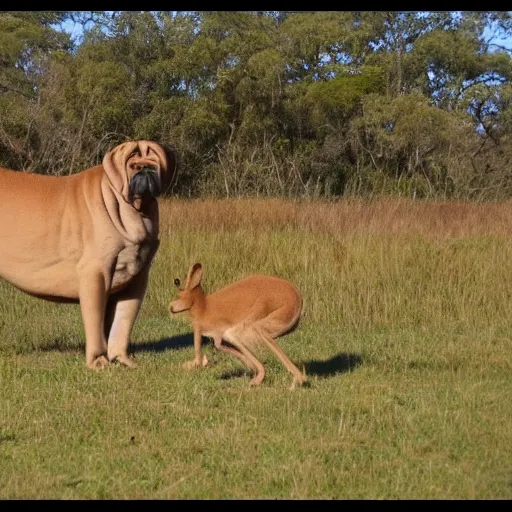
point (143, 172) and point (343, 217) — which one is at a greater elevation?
point (143, 172)

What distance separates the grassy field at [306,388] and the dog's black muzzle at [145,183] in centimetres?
134

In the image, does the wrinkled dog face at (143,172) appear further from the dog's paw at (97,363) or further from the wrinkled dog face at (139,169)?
the dog's paw at (97,363)

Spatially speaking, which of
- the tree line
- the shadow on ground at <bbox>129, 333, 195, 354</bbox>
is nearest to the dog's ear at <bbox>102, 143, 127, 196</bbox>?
the shadow on ground at <bbox>129, 333, 195, 354</bbox>

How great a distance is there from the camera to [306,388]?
7086 millimetres

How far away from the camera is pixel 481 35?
39125 millimetres

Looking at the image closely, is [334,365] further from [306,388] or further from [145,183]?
[145,183]

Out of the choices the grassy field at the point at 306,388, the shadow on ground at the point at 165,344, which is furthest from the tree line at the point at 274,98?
the shadow on ground at the point at 165,344

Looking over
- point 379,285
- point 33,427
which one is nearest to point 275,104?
point 379,285

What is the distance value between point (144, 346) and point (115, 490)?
4.57 metres

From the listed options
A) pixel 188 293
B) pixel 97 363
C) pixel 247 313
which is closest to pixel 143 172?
pixel 188 293

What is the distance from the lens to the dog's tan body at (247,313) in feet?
23.2

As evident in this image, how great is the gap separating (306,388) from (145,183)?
1.93 meters

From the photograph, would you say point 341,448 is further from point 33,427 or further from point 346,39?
point 346,39

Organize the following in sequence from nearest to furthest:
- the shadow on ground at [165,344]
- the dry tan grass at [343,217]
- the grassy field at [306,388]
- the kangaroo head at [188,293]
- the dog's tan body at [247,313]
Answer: the grassy field at [306,388] < the dog's tan body at [247,313] < the kangaroo head at [188,293] < the shadow on ground at [165,344] < the dry tan grass at [343,217]
